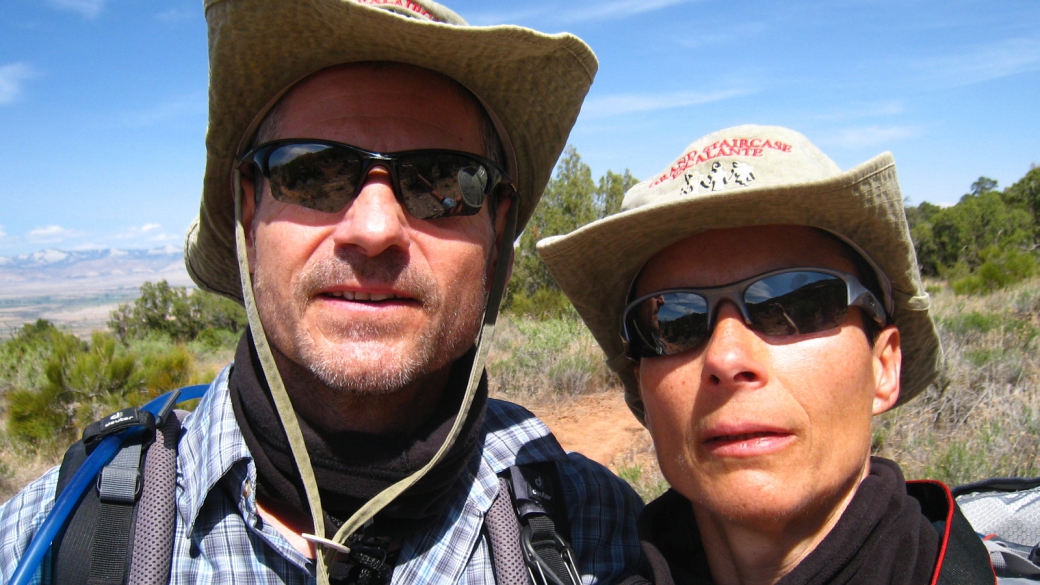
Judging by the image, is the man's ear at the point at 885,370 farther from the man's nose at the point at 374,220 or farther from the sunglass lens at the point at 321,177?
the sunglass lens at the point at 321,177

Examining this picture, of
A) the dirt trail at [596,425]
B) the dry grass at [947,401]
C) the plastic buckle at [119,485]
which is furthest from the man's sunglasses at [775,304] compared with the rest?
the dirt trail at [596,425]

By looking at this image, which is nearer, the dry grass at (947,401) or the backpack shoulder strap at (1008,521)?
the backpack shoulder strap at (1008,521)

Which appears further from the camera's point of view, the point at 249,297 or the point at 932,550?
the point at 249,297

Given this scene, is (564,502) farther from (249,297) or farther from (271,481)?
(249,297)

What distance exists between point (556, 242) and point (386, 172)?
0.47 m

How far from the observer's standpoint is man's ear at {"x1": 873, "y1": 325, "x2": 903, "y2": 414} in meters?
1.44

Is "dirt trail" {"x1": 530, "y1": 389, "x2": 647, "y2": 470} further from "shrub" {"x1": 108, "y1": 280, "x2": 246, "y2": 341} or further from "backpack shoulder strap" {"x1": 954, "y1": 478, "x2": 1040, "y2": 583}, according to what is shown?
"shrub" {"x1": 108, "y1": 280, "x2": 246, "y2": 341}

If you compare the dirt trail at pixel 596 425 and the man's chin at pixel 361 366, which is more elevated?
the man's chin at pixel 361 366

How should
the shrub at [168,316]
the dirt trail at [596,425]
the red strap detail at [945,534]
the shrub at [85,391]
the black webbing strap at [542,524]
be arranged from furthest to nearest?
the shrub at [168,316], the dirt trail at [596,425], the shrub at [85,391], the black webbing strap at [542,524], the red strap detail at [945,534]

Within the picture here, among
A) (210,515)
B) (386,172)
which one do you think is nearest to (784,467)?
(386,172)

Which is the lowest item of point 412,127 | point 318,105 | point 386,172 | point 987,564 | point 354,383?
point 987,564

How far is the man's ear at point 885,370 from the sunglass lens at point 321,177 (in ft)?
4.30

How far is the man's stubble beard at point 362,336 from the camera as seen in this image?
1487mm

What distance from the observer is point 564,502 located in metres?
1.74
